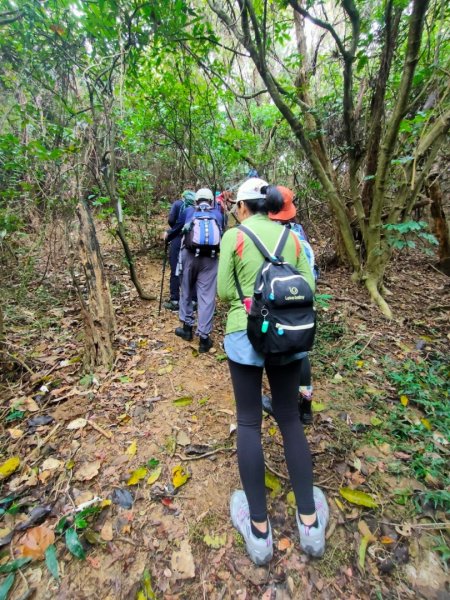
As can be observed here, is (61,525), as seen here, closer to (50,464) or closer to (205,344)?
(50,464)

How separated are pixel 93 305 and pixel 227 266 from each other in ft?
7.01

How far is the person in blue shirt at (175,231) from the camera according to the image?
16.0 feet

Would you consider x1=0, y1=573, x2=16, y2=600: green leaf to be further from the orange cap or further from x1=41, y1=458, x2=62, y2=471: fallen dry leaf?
the orange cap

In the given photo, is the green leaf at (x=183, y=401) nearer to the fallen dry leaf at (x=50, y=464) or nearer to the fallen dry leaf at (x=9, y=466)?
the fallen dry leaf at (x=50, y=464)

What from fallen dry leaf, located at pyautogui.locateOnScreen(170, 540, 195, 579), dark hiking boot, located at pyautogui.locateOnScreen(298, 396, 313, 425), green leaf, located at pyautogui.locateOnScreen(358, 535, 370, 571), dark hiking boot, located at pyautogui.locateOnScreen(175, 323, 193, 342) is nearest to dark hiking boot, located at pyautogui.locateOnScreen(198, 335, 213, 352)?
dark hiking boot, located at pyautogui.locateOnScreen(175, 323, 193, 342)

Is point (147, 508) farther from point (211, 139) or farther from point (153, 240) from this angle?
point (211, 139)

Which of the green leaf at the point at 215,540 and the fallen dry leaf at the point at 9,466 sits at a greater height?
the fallen dry leaf at the point at 9,466

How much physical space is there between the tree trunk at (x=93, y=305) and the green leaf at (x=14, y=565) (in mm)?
1759

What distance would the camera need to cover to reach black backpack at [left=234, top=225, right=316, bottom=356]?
166cm

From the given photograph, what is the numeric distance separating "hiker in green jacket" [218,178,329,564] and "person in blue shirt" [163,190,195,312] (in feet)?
9.52

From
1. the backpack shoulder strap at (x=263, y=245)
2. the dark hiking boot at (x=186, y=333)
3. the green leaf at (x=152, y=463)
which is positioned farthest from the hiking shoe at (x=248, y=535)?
the dark hiking boot at (x=186, y=333)

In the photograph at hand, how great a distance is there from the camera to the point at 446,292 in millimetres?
5801

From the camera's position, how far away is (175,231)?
A: 195 inches

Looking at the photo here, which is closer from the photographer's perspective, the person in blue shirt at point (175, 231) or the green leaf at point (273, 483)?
the green leaf at point (273, 483)
